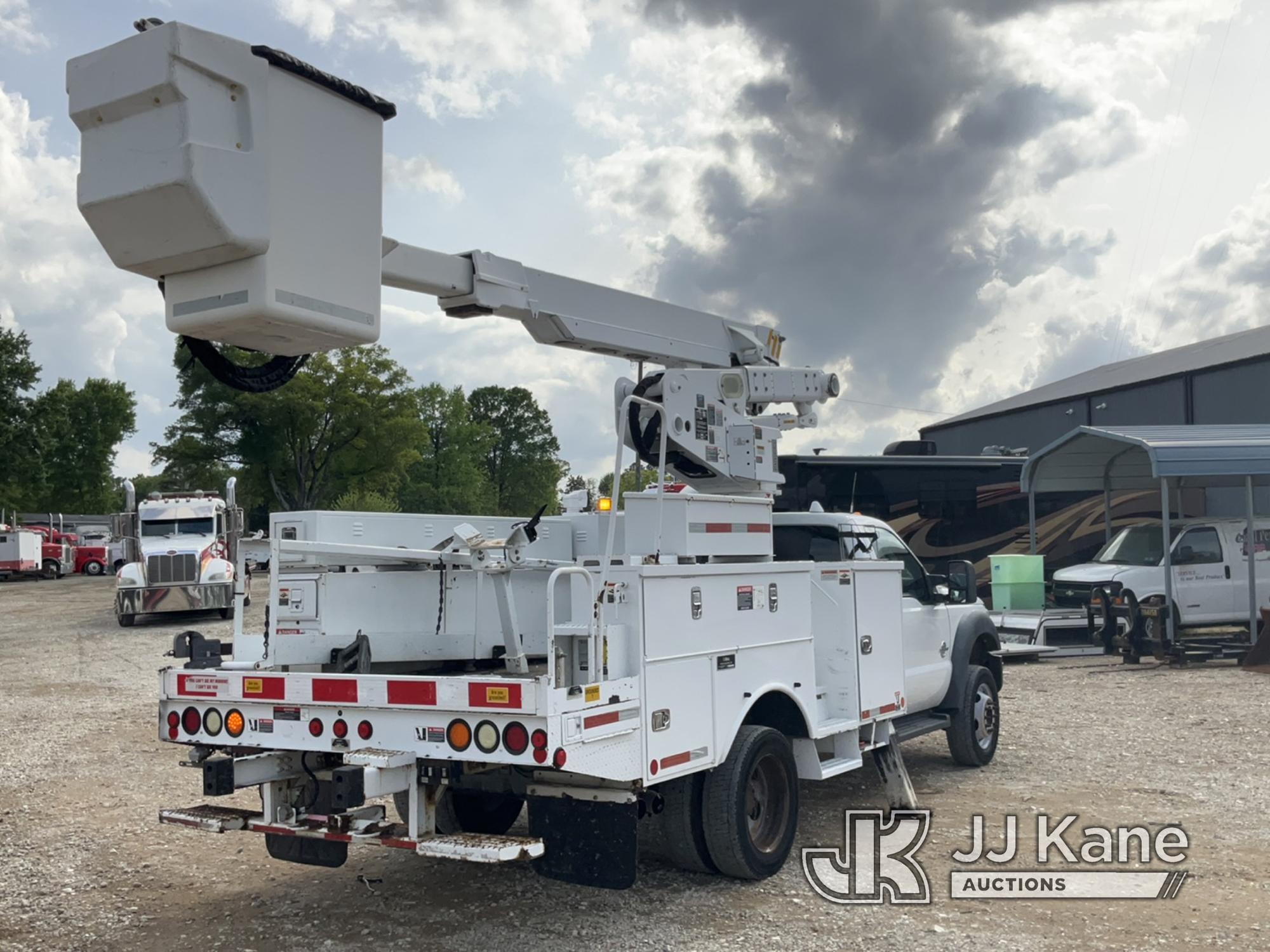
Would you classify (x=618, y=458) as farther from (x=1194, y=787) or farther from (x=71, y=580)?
(x=71, y=580)

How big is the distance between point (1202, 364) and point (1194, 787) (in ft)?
72.3

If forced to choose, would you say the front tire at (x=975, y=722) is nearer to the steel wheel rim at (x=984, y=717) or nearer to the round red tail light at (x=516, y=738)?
the steel wheel rim at (x=984, y=717)

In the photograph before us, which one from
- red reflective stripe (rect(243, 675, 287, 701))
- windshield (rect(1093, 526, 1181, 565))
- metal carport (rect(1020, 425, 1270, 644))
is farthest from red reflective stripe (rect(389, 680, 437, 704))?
windshield (rect(1093, 526, 1181, 565))

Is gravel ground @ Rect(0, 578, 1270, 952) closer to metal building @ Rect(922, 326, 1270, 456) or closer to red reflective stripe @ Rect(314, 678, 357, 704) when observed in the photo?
red reflective stripe @ Rect(314, 678, 357, 704)

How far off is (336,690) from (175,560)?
19923 mm

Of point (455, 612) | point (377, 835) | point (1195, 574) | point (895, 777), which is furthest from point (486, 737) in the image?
point (1195, 574)

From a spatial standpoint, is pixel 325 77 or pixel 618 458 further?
pixel 618 458

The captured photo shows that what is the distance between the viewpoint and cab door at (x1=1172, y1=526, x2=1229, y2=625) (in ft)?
56.5

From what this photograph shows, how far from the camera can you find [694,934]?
5.41 metres

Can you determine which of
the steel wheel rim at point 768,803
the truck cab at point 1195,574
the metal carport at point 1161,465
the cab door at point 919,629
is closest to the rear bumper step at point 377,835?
the steel wheel rim at point 768,803

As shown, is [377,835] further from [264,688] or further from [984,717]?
[984,717]

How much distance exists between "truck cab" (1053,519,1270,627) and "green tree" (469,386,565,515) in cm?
5867

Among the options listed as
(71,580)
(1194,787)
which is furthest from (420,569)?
(71,580)

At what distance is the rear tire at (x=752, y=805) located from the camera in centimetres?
586
